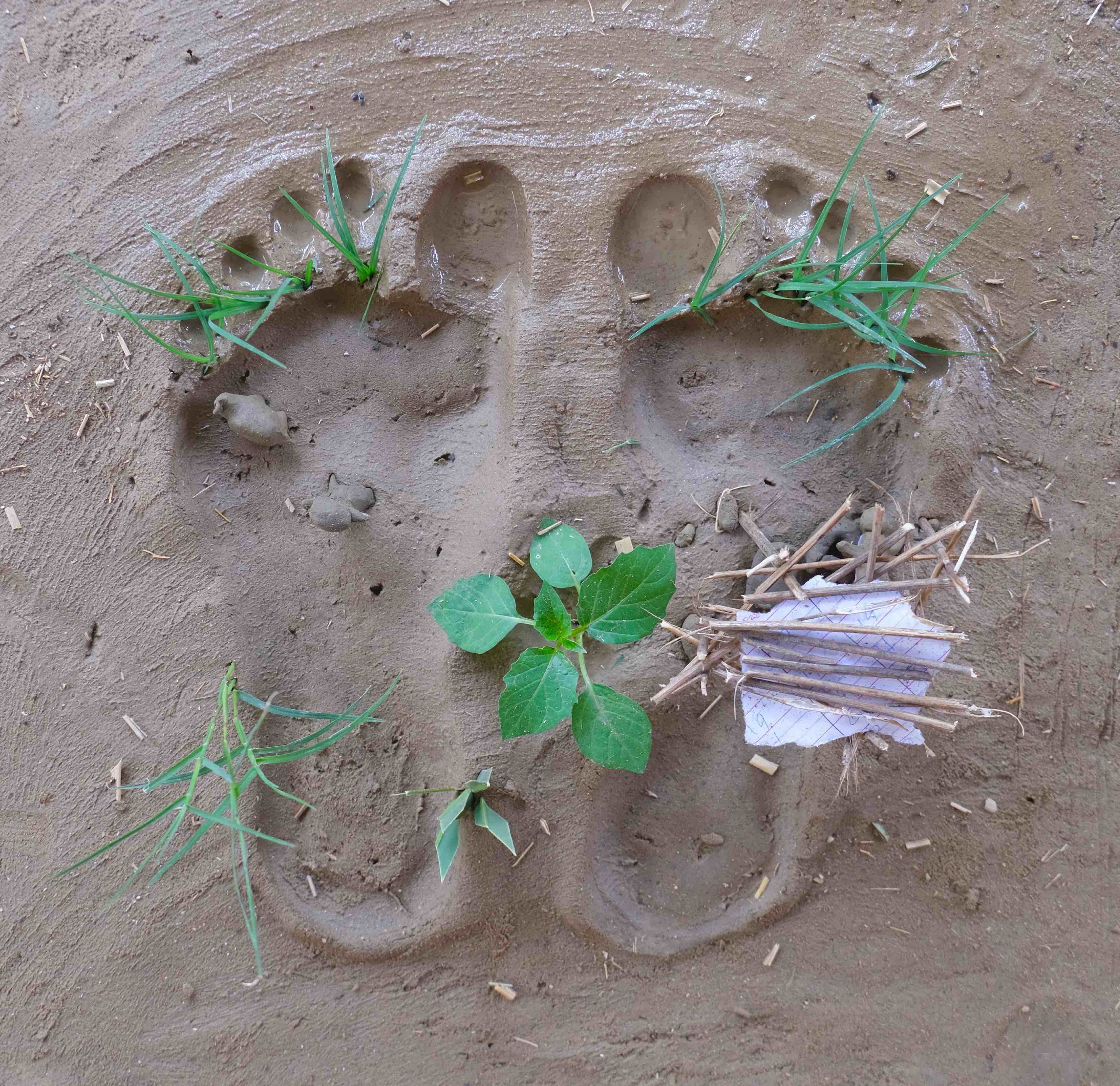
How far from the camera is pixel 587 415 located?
168 centimetres

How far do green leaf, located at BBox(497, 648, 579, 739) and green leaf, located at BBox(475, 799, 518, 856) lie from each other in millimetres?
294

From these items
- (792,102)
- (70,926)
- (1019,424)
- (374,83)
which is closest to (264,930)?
(70,926)

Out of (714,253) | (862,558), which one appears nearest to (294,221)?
(714,253)

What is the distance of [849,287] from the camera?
1.55 meters

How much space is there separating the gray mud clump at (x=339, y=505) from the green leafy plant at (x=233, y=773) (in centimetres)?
35

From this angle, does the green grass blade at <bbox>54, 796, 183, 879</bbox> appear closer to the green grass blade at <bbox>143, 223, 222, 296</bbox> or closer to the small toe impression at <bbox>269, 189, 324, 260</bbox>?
the green grass blade at <bbox>143, 223, 222, 296</bbox>

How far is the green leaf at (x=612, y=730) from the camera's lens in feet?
4.49

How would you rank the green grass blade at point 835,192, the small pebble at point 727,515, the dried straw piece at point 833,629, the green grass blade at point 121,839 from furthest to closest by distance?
the small pebble at point 727,515 → the green grass blade at point 835,192 → the green grass blade at point 121,839 → the dried straw piece at point 833,629

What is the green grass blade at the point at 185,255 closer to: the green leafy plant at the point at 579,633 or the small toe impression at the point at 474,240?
the small toe impression at the point at 474,240

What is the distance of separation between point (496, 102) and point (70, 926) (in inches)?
76.5

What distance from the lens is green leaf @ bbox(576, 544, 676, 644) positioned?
1341mm

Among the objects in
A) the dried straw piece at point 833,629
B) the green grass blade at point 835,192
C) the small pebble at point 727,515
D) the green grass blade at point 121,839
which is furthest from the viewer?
the small pebble at point 727,515

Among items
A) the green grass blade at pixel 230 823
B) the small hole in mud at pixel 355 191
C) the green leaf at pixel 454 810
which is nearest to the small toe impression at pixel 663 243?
the small hole in mud at pixel 355 191

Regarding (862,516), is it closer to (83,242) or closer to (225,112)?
(225,112)
